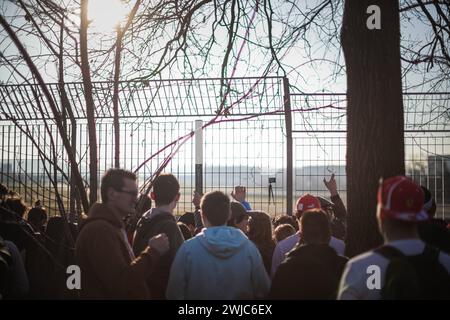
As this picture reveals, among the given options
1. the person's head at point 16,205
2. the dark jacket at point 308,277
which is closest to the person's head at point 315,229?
the dark jacket at point 308,277

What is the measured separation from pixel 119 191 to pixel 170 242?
1.79ft

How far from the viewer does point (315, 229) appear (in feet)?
10.5

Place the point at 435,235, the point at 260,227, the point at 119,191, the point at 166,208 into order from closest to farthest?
the point at 119,191, the point at 435,235, the point at 166,208, the point at 260,227

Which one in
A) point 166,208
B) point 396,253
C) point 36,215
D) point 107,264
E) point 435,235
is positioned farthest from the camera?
point 36,215

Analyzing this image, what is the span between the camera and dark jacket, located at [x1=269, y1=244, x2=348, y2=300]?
2.98m

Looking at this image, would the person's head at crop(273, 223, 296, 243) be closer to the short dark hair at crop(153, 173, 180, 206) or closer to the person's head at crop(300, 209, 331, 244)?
the short dark hair at crop(153, 173, 180, 206)

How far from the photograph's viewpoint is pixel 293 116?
699cm

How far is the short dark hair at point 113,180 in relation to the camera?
3.50 metres

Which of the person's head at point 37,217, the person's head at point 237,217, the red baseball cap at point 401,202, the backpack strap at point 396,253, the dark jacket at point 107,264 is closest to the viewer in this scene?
the backpack strap at point 396,253

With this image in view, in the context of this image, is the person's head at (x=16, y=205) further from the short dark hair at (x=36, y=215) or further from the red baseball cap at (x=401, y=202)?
the red baseball cap at (x=401, y=202)

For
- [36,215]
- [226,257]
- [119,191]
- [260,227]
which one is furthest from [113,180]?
[36,215]

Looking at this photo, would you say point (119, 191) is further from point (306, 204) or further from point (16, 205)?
point (306, 204)

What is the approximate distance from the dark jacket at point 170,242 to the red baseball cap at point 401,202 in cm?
166
